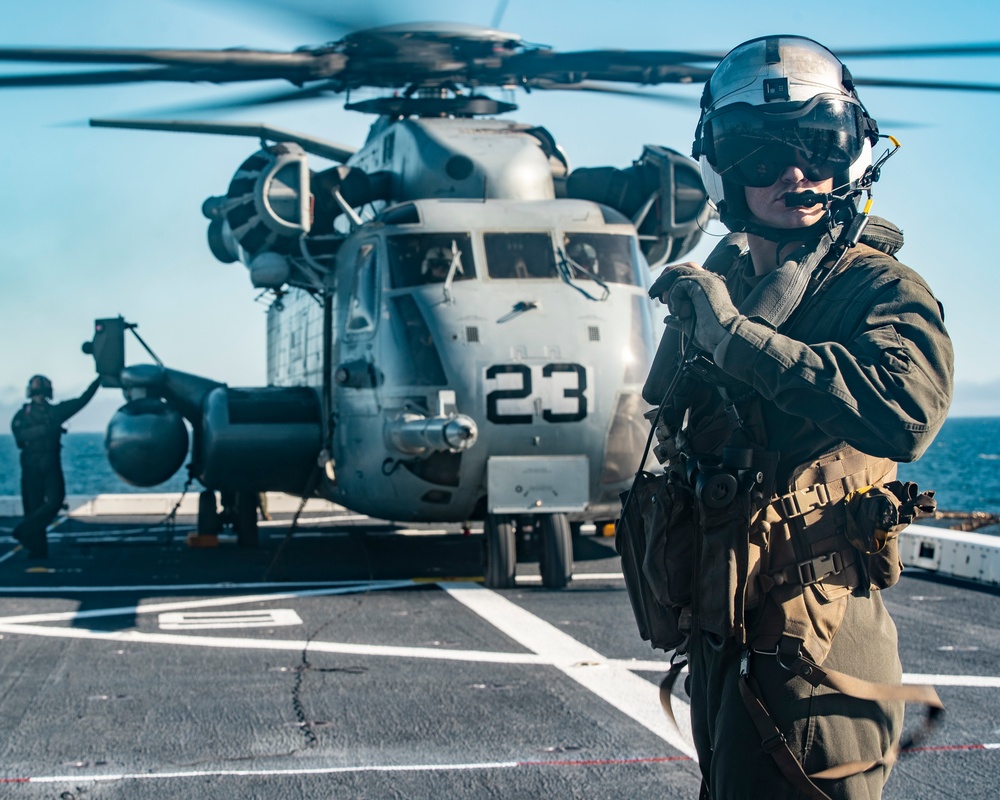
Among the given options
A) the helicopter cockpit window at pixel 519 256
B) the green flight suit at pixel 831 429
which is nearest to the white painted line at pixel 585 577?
the helicopter cockpit window at pixel 519 256

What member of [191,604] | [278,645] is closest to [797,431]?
[278,645]

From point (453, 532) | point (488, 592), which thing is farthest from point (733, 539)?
point (453, 532)

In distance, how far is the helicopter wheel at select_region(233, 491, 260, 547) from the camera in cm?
1418

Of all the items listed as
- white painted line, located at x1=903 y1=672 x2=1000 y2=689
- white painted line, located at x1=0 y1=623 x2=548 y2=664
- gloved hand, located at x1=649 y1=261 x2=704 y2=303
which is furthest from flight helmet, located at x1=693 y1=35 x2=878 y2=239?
white painted line, located at x1=0 y1=623 x2=548 y2=664

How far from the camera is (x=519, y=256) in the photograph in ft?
35.2

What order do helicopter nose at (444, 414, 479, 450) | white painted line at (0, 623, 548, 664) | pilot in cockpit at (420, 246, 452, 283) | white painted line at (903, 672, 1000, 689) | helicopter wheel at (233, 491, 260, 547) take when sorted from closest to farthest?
1. white painted line at (903, 672, 1000, 689)
2. white painted line at (0, 623, 548, 664)
3. helicopter nose at (444, 414, 479, 450)
4. pilot in cockpit at (420, 246, 452, 283)
5. helicopter wheel at (233, 491, 260, 547)

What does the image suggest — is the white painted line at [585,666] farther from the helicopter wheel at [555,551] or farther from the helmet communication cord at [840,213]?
the helmet communication cord at [840,213]

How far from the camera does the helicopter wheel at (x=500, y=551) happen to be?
10.2m

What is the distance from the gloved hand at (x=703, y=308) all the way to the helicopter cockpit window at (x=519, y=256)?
25.5 ft

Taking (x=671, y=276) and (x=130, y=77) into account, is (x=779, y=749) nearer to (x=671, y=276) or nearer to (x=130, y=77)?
(x=671, y=276)

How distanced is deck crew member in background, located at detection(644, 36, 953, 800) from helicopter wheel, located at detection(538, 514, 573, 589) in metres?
7.26

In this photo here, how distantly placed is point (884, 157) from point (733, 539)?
3.62ft

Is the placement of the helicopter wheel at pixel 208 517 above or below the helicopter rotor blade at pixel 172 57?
below

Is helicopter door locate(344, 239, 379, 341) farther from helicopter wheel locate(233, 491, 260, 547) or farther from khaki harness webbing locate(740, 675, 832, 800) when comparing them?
khaki harness webbing locate(740, 675, 832, 800)
